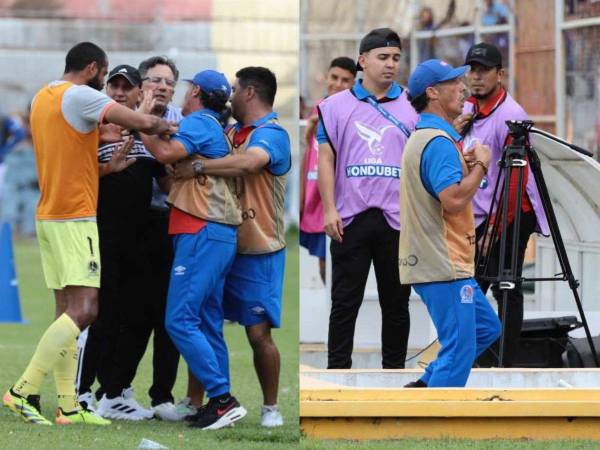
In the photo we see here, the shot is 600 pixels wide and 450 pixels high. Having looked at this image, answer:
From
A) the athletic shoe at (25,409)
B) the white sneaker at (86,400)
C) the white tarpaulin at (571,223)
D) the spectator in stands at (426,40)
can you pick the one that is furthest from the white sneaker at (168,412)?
the spectator in stands at (426,40)

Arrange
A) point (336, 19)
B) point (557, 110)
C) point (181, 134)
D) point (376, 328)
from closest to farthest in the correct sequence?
point (181, 134) < point (376, 328) < point (557, 110) < point (336, 19)

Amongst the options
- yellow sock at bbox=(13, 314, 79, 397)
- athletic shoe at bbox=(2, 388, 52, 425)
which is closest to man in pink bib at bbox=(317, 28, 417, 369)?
yellow sock at bbox=(13, 314, 79, 397)

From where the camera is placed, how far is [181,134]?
263 inches

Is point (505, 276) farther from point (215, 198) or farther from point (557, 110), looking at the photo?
point (557, 110)

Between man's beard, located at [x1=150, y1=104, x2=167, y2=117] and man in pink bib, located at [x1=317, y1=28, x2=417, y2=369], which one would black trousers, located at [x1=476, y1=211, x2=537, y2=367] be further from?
man's beard, located at [x1=150, y1=104, x2=167, y2=117]

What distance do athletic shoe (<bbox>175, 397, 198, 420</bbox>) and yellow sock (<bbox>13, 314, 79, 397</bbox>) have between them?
714 millimetres

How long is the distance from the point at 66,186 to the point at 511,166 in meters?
2.19

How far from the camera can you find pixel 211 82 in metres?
6.87

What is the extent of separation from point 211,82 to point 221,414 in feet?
4.68

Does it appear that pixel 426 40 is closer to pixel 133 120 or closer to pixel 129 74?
pixel 129 74

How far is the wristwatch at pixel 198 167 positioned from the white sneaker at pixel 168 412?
1174 millimetres

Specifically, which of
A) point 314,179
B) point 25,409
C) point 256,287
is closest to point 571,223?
point 314,179

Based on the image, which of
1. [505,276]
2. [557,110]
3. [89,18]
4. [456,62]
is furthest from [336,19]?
[89,18]

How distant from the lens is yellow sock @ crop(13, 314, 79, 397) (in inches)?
265
